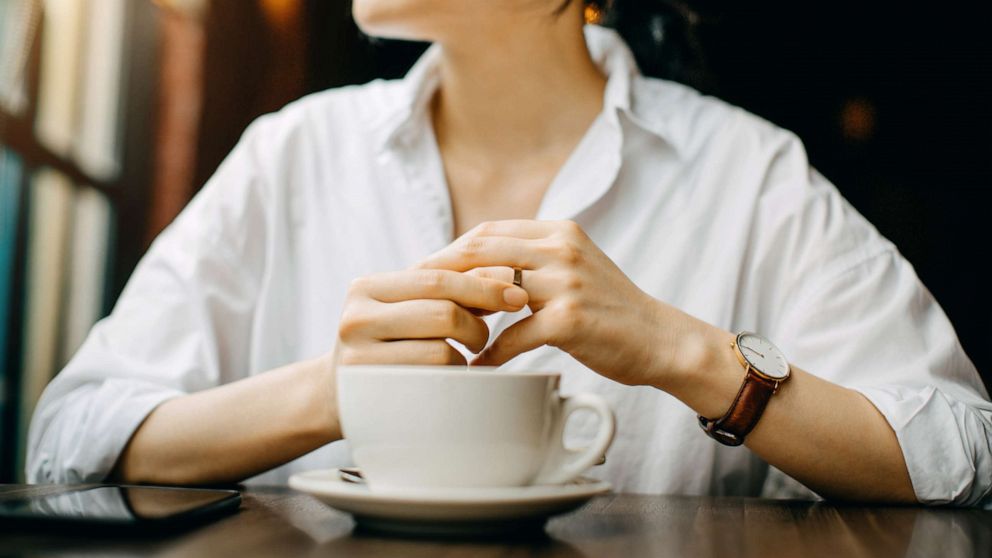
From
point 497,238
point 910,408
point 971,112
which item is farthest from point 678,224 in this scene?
point 971,112

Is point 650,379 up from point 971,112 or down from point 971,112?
down

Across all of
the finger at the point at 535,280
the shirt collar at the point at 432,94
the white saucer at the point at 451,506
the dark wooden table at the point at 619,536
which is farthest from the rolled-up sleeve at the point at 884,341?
the white saucer at the point at 451,506

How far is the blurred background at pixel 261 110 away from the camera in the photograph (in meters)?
1.47

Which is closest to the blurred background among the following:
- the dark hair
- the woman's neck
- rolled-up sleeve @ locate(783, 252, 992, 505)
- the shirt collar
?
the dark hair

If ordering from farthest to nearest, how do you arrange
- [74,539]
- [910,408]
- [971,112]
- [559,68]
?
[971,112] → [559,68] → [910,408] → [74,539]

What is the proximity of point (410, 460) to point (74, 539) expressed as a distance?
0.63ft

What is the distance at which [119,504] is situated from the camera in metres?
0.55

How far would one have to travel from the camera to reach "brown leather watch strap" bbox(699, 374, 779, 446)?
0.77 m

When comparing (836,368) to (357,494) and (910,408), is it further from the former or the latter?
(357,494)

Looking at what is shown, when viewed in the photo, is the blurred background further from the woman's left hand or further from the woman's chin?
the woman's left hand

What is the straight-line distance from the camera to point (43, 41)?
1.54m

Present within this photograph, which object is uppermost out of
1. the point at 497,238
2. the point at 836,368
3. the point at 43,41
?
the point at 43,41

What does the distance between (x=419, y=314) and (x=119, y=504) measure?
0.24m

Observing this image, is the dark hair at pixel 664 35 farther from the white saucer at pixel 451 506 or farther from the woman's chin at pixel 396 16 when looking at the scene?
the white saucer at pixel 451 506
